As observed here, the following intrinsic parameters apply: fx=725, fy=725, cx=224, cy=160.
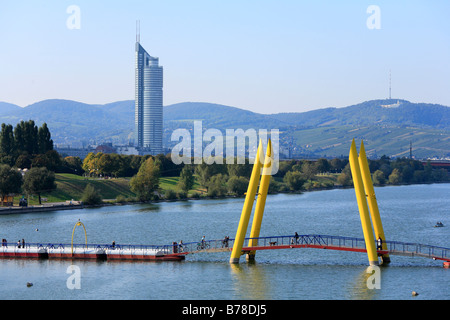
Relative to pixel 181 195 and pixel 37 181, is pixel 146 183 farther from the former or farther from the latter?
pixel 37 181

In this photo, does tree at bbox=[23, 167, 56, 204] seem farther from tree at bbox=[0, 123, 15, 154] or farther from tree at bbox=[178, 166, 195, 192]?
tree at bbox=[178, 166, 195, 192]

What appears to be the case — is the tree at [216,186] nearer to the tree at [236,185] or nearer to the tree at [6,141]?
the tree at [236,185]

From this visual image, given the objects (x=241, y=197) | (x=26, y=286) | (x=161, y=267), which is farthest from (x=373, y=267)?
(x=241, y=197)

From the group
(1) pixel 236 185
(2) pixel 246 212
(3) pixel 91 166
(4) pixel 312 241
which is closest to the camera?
(2) pixel 246 212

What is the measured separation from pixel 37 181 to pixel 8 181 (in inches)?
227

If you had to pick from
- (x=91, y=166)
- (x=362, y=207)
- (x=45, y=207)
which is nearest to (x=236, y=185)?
(x=91, y=166)

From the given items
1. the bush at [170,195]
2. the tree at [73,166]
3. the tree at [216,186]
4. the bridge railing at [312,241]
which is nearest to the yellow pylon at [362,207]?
the bridge railing at [312,241]

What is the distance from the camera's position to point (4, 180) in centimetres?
11488

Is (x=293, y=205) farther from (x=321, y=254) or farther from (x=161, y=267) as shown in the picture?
(x=161, y=267)

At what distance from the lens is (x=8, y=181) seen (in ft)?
379

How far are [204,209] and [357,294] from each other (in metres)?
73.2

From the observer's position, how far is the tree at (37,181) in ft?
392
